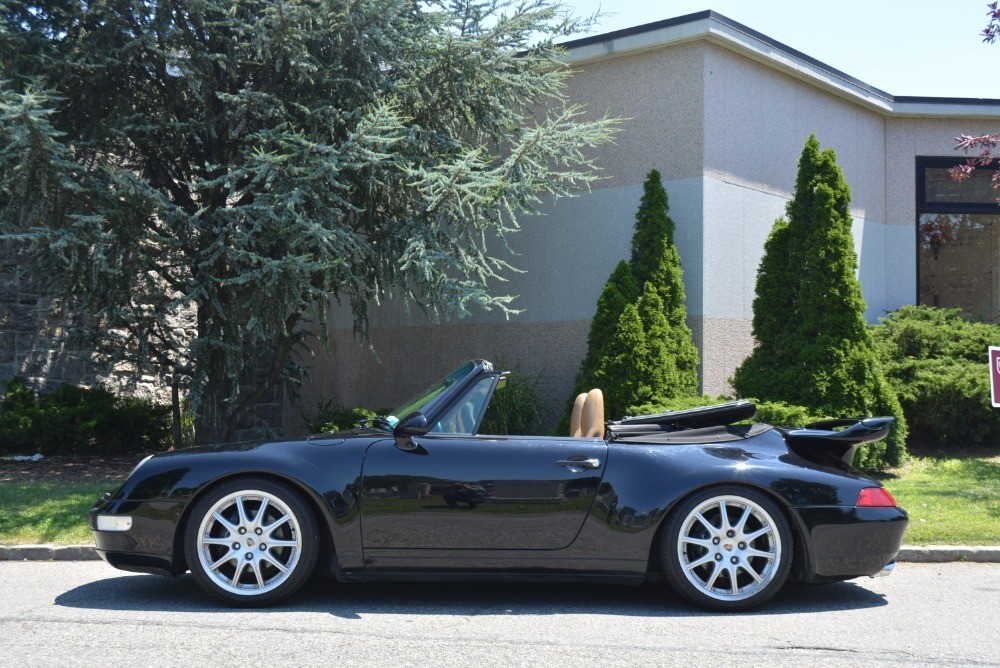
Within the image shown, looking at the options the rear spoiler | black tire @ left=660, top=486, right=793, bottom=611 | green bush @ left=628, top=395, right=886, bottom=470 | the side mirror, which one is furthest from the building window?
Answer: the side mirror

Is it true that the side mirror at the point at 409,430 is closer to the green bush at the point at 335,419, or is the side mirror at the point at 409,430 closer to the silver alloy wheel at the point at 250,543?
the silver alloy wheel at the point at 250,543

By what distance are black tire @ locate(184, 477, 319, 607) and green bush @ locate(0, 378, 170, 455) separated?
806 cm

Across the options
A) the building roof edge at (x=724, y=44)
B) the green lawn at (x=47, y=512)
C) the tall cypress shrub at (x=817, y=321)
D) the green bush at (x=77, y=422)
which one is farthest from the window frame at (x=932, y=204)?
the green lawn at (x=47, y=512)

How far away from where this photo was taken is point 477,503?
16.7ft

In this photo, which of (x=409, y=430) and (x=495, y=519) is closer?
(x=495, y=519)

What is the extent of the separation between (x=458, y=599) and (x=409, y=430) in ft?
3.34

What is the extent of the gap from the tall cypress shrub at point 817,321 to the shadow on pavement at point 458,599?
4507mm

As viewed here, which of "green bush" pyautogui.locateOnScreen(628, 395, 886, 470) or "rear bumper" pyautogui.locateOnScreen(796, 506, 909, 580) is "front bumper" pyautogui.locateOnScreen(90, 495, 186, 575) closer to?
"rear bumper" pyautogui.locateOnScreen(796, 506, 909, 580)

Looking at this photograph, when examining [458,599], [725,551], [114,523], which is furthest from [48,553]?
[725,551]

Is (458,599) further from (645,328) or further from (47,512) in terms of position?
(645,328)

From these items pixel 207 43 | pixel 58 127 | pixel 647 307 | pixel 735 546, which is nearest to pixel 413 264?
pixel 647 307

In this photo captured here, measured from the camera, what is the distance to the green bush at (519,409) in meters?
11.2

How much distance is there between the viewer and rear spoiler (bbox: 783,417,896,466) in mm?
5391

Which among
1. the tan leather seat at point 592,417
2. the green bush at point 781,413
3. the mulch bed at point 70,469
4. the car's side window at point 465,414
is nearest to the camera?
the car's side window at point 465,414
